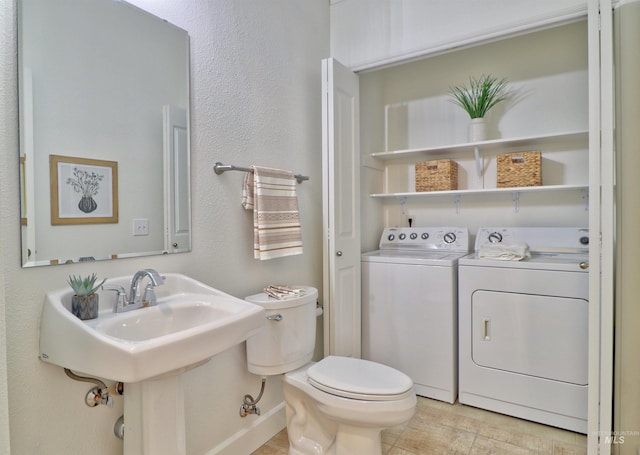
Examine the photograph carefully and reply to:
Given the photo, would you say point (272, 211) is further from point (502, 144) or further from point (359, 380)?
point (502, 144)

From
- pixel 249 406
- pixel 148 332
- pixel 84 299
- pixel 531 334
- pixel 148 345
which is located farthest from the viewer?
pixel 531 334

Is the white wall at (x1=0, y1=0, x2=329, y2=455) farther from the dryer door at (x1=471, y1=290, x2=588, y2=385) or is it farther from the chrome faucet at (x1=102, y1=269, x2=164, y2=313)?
the dryer door at (x1=471, y1=290, x2=588, y2=385)

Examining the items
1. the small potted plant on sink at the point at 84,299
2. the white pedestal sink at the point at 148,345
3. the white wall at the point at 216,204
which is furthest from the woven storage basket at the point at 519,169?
the small potted plant on sink at the point at 84,299

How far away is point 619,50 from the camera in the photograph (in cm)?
166

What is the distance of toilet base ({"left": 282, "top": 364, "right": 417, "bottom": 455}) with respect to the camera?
4.95 ft

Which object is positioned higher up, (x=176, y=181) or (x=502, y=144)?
(x=502, y=144)

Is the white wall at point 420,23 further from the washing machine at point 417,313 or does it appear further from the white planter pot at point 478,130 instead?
the washing machine at point 417,313

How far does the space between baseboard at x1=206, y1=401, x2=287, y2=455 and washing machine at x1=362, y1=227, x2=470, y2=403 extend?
78 cm

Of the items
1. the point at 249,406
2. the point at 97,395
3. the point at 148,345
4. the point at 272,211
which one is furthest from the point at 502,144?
the point at 97,395

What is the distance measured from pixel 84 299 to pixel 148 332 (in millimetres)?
222

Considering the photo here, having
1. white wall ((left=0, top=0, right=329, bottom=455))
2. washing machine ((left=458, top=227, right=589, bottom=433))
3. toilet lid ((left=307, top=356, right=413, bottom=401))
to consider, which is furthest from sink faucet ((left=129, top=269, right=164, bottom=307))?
washing machine ((left=458, top=227, right=589, bottom=433))

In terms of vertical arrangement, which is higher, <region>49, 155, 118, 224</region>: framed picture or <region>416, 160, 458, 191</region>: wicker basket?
<region>416, 160, 458, 191</region>: wicker basket

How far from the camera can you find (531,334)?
211 cm

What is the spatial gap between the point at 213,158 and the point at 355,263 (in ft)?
3.87
